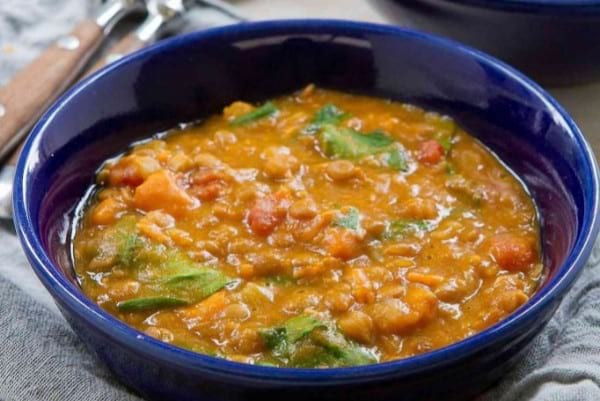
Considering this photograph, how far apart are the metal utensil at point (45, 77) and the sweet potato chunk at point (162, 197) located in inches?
27.9

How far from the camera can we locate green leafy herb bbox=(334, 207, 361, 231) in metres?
2.75

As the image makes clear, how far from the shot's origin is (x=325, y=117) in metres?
3.30

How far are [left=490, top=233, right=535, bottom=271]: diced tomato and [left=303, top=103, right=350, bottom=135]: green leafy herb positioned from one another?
0.75 meters

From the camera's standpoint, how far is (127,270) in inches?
105

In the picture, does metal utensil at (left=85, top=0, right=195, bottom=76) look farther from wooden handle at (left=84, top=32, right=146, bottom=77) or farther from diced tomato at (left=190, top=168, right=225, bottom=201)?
diced tomato at (left=190, top=168, right=225, bottom=201)

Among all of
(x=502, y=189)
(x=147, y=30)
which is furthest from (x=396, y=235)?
(x=147, y=30)

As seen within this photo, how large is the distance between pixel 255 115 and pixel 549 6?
1060 millimetres

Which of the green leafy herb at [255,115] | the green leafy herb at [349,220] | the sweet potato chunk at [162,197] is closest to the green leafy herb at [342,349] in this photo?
the green leafy herb at [349,220]

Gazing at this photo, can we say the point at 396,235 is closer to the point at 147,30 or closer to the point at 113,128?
the point at 113,128

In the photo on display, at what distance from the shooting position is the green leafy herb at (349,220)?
275 centimetres

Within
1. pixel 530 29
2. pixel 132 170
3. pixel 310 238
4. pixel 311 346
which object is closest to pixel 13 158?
pixel 132 170

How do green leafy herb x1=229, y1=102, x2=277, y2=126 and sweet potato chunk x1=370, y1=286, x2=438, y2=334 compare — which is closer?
sweet potato chunk x1=370, y1=286, x2=438, y2=334

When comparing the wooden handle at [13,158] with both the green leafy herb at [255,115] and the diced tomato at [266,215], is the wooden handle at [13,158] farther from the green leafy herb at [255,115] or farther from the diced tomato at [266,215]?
the diced tomato at [266,215]

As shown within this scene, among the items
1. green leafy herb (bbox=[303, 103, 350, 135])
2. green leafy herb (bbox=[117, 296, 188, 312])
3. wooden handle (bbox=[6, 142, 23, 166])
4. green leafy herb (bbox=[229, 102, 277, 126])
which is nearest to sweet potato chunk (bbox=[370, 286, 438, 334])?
green leafy herb (bbox=[117, 296, 188, 312])
